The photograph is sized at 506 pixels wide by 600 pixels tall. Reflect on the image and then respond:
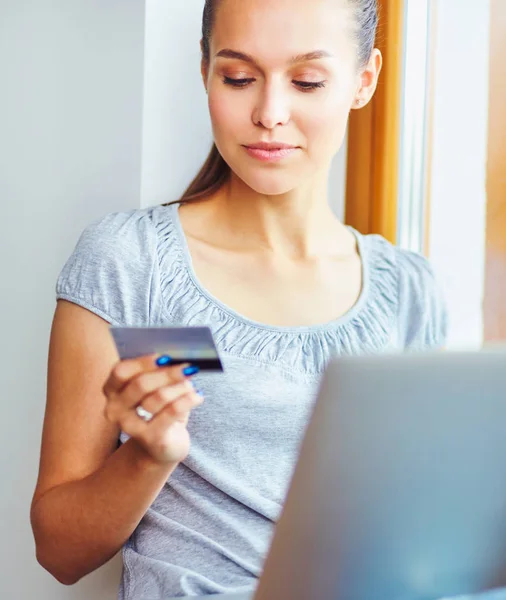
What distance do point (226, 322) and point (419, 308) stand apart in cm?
34

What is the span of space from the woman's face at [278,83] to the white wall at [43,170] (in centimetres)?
35

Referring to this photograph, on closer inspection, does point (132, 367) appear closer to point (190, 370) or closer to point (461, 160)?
point (190, 370)

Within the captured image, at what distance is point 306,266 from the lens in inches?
49.7

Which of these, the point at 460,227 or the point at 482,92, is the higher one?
the point at 482,92

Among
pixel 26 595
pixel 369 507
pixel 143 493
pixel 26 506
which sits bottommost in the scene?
pixel 26 595

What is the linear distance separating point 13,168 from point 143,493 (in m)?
0.74

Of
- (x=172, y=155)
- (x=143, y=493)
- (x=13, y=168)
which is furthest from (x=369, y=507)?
(x=13, y=168)

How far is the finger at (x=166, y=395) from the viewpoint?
0.74 metres

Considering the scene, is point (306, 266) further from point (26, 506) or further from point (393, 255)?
point (26, 506)

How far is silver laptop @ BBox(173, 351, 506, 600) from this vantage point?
48 centimetres

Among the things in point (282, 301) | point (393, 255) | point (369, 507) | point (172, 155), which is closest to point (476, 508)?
point (369, 507)

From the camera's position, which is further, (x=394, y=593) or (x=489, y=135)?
(x=489, y=135)

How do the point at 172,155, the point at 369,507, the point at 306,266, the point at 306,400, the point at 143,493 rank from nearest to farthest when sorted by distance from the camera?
the point at 369,507, the point at 143,493, the point at 306,400, the point at 306,266, the point at 172,155

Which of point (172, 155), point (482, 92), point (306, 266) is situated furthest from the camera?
point (482, 92)
